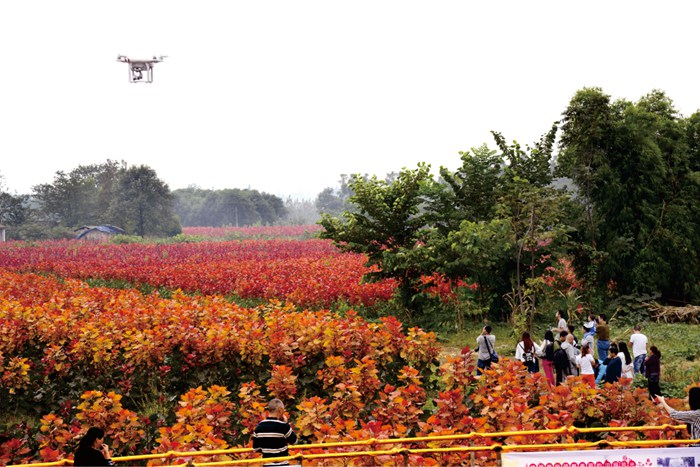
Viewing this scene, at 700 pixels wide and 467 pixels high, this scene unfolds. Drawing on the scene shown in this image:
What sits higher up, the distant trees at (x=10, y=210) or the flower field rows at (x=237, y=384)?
the distant trees at (x=10, y=210)

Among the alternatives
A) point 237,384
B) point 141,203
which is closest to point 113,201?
point 141,203

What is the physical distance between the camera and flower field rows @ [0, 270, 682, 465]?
23.0 feet

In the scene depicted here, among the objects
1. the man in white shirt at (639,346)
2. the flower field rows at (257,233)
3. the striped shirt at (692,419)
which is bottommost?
the man in white shirt at (639,346)

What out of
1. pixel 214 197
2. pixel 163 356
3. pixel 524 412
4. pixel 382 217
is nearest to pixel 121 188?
pixel 214 197

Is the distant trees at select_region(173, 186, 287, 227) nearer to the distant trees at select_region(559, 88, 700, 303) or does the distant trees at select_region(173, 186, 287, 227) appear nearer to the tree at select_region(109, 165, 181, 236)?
the tree at select_region(109, 165, 181, 236)

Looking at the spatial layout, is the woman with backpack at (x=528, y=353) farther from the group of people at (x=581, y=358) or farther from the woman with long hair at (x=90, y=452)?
the woman with long hair at (x=90, y=452)

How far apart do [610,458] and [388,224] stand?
13.2 metres

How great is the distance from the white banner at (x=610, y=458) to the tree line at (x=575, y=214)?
467 inches

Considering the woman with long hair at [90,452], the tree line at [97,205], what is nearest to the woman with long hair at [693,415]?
the woman with long hair at [90,452]

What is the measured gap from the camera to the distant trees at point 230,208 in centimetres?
9919

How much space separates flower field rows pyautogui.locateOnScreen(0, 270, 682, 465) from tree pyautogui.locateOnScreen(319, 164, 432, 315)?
5.11 m

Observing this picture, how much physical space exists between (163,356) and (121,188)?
6518 cm

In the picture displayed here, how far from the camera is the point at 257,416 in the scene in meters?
7.59

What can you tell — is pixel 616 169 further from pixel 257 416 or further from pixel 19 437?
pixel 19 437
